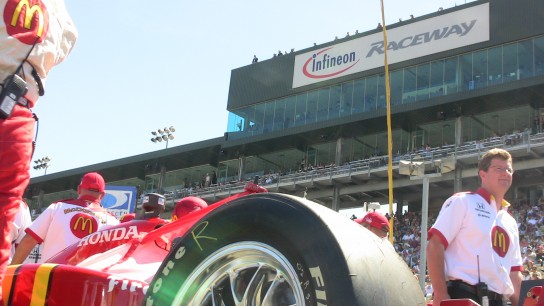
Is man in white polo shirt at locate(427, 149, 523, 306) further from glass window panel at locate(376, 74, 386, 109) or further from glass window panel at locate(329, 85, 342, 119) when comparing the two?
glass window panel at locate(329, 85, 342, 119)

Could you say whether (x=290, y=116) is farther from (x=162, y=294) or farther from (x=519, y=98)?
(x=162, y=294)

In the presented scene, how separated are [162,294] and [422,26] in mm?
36104

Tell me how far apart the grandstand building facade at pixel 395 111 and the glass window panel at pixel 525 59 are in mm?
50

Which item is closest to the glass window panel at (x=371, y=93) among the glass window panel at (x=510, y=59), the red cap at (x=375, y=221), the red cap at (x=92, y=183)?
the glass window panel at (x=510, y=59)

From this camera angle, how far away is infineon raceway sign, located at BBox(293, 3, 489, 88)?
34.6 meters

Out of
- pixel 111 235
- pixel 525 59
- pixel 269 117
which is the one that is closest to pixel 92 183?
pixel 111 235

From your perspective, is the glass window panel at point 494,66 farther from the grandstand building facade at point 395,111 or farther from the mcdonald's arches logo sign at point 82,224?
the mcdonald's arches logo sign at point 82,224

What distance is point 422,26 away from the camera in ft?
119

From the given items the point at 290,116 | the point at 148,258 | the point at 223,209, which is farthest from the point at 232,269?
the point at 290,116

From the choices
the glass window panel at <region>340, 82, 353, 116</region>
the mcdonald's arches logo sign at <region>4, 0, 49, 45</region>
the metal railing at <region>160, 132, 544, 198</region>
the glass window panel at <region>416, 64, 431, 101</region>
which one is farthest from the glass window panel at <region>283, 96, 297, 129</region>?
the mcdonald's arches logo sign at <region>4, 0, 49, 45</region>

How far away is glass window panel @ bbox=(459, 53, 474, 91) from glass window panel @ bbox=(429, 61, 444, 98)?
43.0 inches

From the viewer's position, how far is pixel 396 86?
1441 inches

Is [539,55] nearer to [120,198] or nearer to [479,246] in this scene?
[120,198]

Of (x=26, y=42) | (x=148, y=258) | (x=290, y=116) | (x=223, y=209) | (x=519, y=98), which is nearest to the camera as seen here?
(x=223, y=209)
